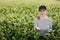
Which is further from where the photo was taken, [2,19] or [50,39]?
[2,19]

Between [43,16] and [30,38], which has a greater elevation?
[43,16]

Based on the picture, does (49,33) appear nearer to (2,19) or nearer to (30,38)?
(30,38)

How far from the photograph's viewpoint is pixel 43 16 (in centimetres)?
604

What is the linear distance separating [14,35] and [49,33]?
2.57 feet

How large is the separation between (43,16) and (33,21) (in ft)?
0.83

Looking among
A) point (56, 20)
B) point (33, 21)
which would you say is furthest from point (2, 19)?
point (56, 20)

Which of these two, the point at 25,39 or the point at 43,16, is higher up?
the point at 43,16

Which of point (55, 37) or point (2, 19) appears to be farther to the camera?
point (2, 19)

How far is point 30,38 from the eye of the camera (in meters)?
5.74

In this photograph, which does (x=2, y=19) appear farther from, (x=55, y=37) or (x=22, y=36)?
(x=55, y=37)

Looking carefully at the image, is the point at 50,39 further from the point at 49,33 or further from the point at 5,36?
the point at 5,36

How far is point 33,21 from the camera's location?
6.12 meters

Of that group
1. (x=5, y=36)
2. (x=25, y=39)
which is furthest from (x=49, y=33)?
(x=5, y=36)

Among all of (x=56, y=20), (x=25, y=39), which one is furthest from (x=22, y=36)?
(x=56, y=20)
